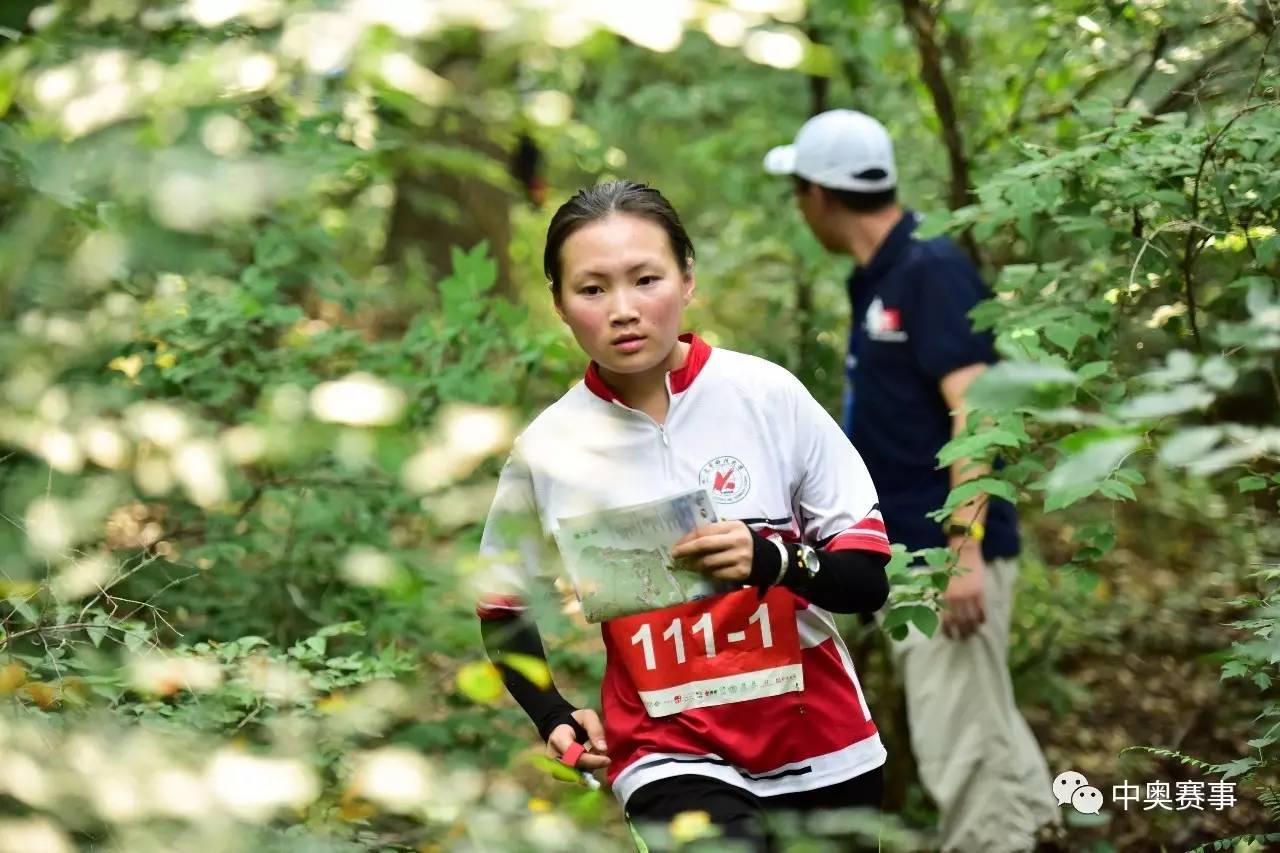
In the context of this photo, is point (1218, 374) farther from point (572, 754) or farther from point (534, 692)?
point (534, 692)

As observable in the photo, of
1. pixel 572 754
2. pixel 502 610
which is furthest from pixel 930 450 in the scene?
pixel 502 610

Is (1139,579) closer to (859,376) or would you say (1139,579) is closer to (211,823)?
(859,376)

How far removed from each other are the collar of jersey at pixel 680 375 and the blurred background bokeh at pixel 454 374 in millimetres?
337

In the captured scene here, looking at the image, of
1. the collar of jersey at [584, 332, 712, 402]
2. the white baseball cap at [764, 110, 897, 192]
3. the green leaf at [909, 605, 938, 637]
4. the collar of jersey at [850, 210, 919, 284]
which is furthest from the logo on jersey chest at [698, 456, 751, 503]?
the white baseball cap at [764, 110, 897, 192]

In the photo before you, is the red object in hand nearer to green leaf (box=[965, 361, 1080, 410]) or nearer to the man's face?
green leaf (box=[965, 361, 1080, 410])

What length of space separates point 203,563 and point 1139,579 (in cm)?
579

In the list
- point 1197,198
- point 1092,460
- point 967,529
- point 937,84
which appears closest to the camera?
point 1092,460

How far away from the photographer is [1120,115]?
338cm

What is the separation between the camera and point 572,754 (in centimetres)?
245

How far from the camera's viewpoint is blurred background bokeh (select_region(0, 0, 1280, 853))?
4.71 feet

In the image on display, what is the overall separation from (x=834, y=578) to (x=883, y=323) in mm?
1940

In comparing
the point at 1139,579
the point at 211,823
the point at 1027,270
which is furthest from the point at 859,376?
the point at 1139,579

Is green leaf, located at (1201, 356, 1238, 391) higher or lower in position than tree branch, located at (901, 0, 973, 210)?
lower

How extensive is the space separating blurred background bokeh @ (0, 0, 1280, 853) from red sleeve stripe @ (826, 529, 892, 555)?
397mm
